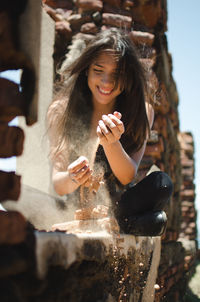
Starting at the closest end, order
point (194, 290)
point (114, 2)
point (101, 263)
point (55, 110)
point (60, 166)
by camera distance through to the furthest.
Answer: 1. point (101, 263)
2. point (60, 166)
3. point (55, 110)
4. point (114, 2)
5. point (194, 290)

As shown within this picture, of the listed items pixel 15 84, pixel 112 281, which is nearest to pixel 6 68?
pixel 15 84

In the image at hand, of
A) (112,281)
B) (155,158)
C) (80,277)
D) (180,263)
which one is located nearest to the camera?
(80,277)

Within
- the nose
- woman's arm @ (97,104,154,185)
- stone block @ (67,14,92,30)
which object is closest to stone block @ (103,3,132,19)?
stone block @ (67,14,92,30)

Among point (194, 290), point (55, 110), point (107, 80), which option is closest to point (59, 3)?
point (55, 110)

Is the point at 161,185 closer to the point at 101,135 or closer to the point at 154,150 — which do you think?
the point at 101,135

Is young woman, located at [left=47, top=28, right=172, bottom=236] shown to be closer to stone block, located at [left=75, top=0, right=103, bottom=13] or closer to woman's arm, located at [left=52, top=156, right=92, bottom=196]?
woman's arm, located at [left=52, top=156, right=92, bottom=196]

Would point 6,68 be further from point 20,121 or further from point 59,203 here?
point 20,121

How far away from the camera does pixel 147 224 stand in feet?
6.11

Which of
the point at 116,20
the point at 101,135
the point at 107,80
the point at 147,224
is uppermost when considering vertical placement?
the point at 116,20

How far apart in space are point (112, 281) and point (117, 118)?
681 millimetres

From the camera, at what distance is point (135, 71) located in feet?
6.97

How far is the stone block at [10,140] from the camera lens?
922mm

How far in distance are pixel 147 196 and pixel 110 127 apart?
0.46 m

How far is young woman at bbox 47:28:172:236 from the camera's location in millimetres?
1916
